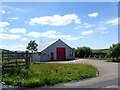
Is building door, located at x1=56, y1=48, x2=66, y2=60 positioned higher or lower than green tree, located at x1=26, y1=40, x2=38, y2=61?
lower

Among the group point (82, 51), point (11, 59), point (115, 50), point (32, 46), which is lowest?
point (11, 59)

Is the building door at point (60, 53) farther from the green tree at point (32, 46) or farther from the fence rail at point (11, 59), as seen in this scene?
the fence rail at point (11, 59)

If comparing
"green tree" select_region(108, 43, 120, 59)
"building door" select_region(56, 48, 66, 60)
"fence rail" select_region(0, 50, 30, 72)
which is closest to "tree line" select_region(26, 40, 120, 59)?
"green tree" select_region(108, 43, 120, 59)

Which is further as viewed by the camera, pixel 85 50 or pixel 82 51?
pixel 82 51

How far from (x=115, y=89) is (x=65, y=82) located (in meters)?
2.76

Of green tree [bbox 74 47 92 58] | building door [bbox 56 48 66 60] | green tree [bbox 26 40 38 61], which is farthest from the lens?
green tree [bbox 74 47 92 58]

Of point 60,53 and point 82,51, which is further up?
point 82,51

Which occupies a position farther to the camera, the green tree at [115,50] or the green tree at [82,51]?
the green tree at [82,51]

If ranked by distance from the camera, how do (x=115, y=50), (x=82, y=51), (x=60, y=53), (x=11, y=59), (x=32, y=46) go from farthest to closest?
(x=82, y=51) → (x=60, y=53) → (x=32, y=46) → (x=115, y=50) → (x=11, y=59)

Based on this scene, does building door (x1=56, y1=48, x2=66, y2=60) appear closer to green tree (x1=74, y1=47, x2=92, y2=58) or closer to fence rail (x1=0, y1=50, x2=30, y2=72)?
green tree (x1=74, y1=47, x2=92, y2=58)

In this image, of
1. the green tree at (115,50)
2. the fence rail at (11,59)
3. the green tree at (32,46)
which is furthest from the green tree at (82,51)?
the fence rail at (11,59)

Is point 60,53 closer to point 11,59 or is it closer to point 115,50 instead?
point 115,50

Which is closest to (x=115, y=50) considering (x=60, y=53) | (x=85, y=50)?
(x=60, y=53)

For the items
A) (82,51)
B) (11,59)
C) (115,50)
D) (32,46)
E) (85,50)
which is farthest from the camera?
(82,51)
